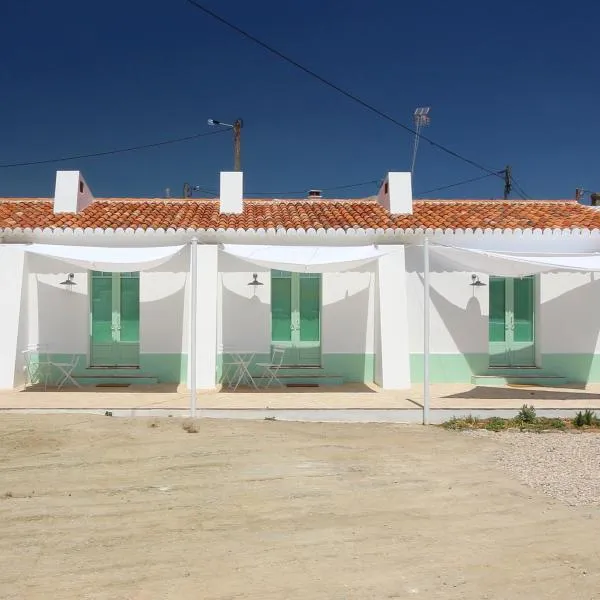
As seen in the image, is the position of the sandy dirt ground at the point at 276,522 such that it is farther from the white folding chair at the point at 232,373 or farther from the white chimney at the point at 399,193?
the white chimney at the point at 399,193

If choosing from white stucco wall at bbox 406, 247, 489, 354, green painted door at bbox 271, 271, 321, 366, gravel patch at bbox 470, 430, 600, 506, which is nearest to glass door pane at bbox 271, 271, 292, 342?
green painted door at bbox 271, 271, 321, 366

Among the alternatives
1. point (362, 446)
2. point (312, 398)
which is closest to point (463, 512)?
point (362, 446)

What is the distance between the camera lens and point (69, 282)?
11.8 metres

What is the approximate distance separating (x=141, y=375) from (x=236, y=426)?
14.2ft

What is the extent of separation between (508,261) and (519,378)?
3462mm

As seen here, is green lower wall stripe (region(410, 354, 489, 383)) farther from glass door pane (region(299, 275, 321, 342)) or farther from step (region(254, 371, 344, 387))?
glass door pane (region(299, 275, 321, 342))

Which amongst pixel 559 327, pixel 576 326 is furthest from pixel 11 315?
pixel 576 326

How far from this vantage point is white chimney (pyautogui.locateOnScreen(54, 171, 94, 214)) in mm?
13070

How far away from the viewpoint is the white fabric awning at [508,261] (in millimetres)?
9344

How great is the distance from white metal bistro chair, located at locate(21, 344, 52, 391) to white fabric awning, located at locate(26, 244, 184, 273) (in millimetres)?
2120

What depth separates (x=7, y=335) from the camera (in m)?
11.1

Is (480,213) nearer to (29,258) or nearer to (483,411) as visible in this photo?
(483,411)

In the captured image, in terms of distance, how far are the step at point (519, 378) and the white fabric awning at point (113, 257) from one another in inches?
232

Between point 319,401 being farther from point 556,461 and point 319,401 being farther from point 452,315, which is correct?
point 556,461
